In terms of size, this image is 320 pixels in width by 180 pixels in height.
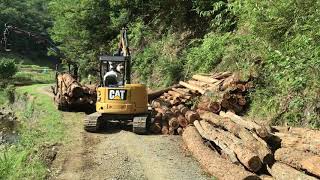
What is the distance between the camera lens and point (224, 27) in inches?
960

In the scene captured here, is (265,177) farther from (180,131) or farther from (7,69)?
(7,69)

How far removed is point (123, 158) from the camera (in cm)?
1316

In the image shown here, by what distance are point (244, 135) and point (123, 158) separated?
3240 millimetres

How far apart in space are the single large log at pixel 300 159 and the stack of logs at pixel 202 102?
604 centimetres

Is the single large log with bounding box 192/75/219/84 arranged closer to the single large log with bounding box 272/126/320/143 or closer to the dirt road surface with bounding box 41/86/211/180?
the dirt road surface with bounding box 41/86/211/180

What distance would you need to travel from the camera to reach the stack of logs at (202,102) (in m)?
17.0

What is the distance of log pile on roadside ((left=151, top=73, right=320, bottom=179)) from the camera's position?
33.7 ft

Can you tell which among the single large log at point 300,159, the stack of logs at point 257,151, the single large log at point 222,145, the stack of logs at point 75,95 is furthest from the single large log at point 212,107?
the stack of logs at point 75,95

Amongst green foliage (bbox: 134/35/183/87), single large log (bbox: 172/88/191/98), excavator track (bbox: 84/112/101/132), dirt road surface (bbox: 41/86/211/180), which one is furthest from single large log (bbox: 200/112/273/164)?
green foliage (bbox: 134/35/183/87)

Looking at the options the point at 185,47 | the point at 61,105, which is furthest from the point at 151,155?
the point at 185,47

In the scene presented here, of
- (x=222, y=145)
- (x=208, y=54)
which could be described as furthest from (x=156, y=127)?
(x=208, y=54)

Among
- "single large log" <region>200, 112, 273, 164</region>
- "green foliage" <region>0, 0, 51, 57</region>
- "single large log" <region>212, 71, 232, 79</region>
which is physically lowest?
"single large log" <region>200, 112, 273, 164</region>

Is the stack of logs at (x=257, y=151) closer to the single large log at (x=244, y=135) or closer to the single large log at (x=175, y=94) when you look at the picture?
the single large log at (x=244, y=135)

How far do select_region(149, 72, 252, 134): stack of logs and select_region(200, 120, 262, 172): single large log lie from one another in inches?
111
